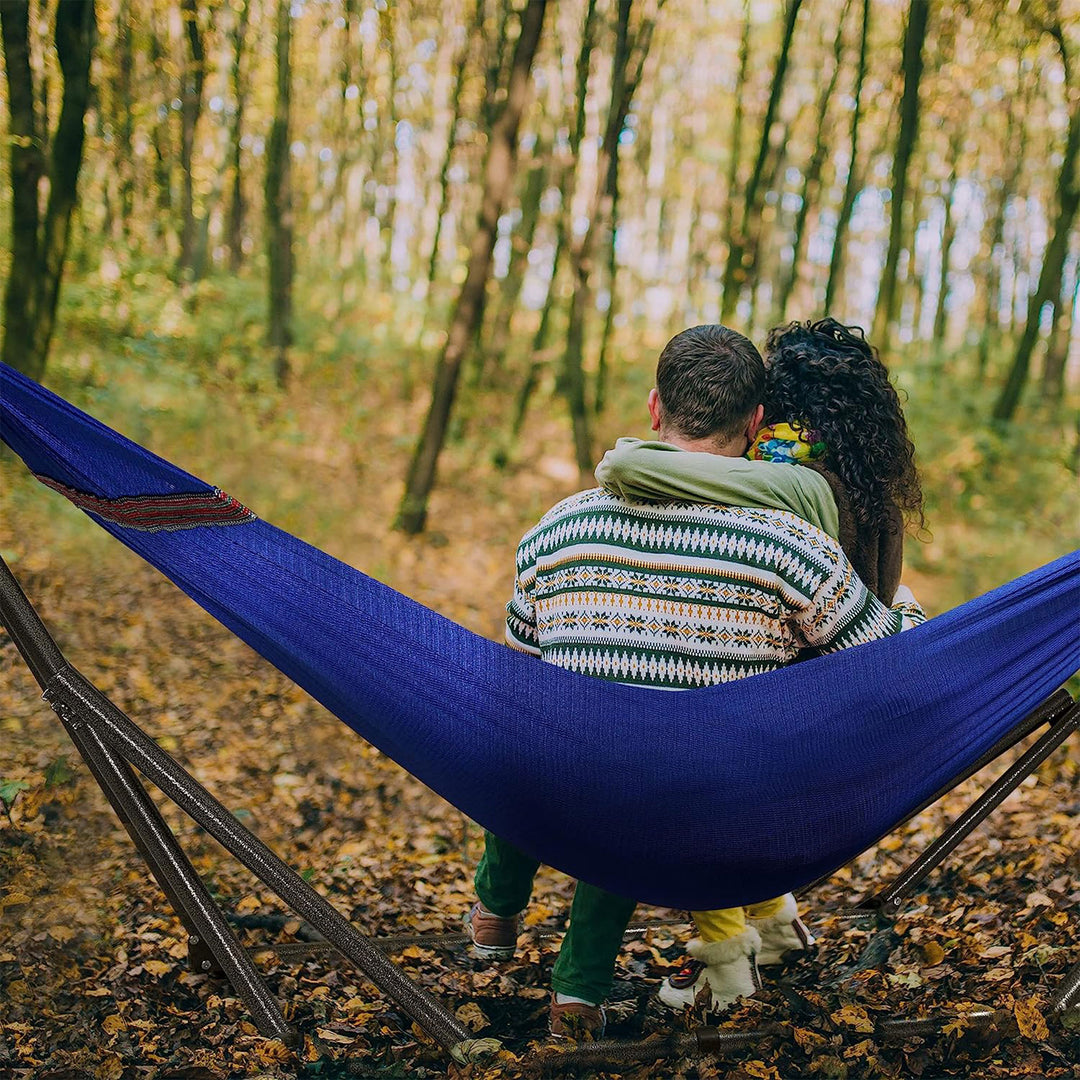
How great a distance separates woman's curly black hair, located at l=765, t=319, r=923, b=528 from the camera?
7.28 feet

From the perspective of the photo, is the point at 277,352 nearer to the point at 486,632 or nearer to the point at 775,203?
the point at 486,632

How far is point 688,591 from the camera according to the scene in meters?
1.88

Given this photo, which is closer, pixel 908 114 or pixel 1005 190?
pixel 908 114

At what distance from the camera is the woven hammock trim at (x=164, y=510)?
2.14m

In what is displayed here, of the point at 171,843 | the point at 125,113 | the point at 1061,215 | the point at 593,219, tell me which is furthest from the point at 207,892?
the point at 1061,215

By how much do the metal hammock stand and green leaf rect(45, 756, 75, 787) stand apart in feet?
5.46

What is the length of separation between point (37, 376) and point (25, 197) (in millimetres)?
1009

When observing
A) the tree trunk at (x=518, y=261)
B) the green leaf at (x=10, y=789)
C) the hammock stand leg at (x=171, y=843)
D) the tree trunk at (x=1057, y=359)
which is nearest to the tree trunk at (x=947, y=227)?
the tree trunk at (x=1057, y=359)

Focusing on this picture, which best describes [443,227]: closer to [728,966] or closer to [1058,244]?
[1058,244]

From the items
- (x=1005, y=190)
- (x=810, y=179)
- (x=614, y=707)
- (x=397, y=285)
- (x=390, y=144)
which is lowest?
(x=614, y=707)

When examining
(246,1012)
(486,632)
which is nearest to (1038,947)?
(246,1012)

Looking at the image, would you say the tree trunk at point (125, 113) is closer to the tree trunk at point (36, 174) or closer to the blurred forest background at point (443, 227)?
the blurred forest background at point (443, 227)

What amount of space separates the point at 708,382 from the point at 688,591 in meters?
0.39

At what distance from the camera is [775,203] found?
19750 millimetres
